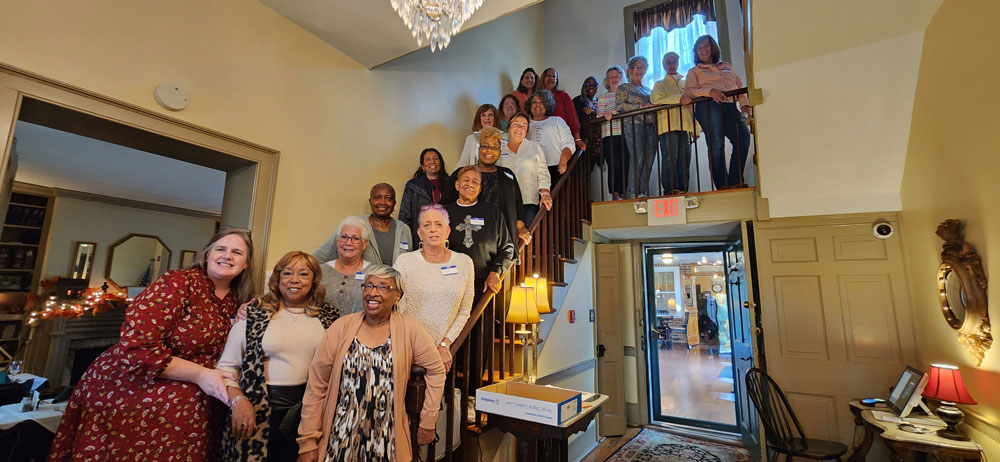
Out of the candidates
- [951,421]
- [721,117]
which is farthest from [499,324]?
[721,117]

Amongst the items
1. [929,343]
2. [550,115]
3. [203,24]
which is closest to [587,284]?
[550,115]

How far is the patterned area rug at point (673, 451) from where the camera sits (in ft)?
13.3

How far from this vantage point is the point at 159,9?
2.22 metres

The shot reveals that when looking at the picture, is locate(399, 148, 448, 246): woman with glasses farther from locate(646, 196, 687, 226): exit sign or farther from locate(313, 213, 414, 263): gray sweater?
locate(646, 196, 687, 226): exit sign

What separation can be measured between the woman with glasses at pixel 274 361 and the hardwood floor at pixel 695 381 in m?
4.80

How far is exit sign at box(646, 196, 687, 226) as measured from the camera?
3.97 meters

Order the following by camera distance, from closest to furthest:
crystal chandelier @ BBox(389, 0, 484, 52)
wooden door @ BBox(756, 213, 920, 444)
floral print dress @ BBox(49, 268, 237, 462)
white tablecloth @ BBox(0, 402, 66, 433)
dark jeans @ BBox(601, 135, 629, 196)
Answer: floral print dress @ BBox(49, 268, 237, 462) < crystal chandelier @ BBox(389, 0, 484, 52) < white tablecloth @ BBox(0, 402, 66, 433) < wooden door @ BBox(756, 213, 920, 444) < dark jeans @ BBox(601, 135, 629, 196)

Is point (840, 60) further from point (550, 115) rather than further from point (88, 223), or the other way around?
point (88, 223)

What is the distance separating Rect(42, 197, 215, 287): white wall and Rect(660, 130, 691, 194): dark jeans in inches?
265

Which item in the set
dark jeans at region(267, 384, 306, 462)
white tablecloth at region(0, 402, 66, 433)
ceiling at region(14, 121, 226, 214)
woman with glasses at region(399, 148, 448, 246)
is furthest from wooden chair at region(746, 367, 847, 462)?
ceiling at region(14, 121, 226, 214)

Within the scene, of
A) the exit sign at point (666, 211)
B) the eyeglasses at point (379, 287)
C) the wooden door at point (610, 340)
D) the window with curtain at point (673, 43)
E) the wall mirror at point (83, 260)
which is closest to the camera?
the eyeglasses at point (379, 287)

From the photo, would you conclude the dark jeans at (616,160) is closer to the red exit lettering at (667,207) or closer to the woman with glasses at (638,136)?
the woman with glasses at (638,136)

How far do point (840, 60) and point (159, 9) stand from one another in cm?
447

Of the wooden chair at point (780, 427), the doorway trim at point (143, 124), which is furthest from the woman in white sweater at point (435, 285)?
the wooden chair at point (780, 427)
